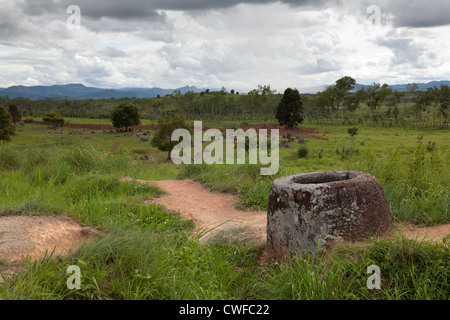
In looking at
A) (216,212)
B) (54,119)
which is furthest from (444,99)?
(54,119)

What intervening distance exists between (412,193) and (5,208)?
6742 mm

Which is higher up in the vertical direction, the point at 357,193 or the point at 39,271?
the point at 357,193

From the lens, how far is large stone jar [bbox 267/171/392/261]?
438cm

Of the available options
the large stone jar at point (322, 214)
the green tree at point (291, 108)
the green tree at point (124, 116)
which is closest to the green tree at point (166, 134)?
the green tree at point (291, 108)

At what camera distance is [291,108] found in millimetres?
43312

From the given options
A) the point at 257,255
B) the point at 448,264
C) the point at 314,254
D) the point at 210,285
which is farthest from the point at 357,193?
the point at 210,285

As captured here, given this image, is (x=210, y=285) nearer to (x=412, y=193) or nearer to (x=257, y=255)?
(x=257, y=255)

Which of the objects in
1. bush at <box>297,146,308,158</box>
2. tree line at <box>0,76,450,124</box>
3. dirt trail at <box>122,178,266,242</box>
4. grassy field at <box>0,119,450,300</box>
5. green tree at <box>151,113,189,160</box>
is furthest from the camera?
tree line at <box>0,76,450,124</box>

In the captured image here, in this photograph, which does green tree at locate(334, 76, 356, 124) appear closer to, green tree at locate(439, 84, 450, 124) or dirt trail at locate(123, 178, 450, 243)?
green tree at locate(439, 84, 450, 124)

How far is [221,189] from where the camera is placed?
30.1 feet

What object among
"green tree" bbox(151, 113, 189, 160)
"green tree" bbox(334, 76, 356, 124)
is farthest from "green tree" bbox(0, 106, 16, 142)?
"green tree" bbox(334, 76, 356, 124)

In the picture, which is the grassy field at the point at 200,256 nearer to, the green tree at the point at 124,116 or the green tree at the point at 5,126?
the green tree at the point at 5,126

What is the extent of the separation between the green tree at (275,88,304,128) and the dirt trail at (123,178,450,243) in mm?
35260

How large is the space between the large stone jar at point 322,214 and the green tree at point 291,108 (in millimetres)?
39455
